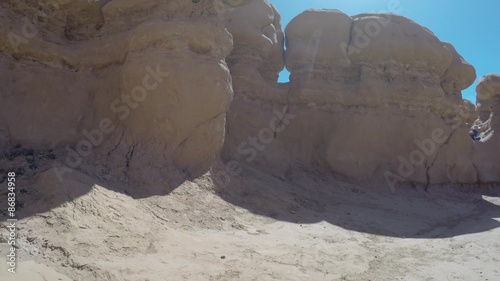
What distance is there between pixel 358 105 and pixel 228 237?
25.1 ft

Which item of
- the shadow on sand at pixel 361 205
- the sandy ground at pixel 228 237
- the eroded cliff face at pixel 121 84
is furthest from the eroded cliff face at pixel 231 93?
the sandy ground at pixel 228 237

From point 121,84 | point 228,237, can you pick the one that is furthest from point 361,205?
point 121,84

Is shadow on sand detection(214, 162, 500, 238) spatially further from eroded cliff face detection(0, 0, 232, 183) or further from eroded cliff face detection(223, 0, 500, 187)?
eroded cliff face detection(0, 0, 232, 183)

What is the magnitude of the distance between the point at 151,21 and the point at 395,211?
6.87 m

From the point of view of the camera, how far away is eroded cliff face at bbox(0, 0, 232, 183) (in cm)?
689

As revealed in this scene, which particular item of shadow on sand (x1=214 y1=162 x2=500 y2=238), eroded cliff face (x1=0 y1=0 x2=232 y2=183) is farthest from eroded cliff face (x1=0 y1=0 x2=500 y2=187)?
shadow on sand (x1=214 y1=162 x2=500 y2=238)

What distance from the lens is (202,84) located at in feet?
24.3

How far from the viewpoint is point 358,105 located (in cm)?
1203

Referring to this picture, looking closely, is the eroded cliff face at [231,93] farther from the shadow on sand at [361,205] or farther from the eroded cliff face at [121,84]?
the shadow on sand at [361,205]

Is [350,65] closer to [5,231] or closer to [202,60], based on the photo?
[202,60]

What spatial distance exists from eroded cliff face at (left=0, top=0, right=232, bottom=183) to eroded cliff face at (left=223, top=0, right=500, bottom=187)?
3.28 m

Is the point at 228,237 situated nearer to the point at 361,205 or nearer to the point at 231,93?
the point at 231,93

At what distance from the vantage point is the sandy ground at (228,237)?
4039 millimetres

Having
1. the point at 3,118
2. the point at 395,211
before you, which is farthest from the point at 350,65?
the point at 3,118
